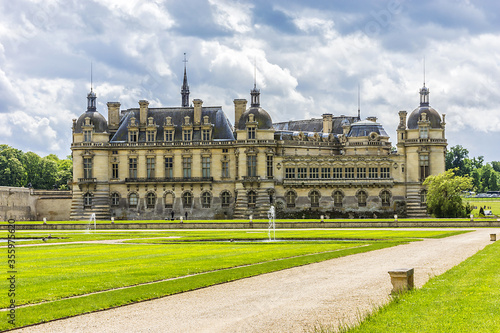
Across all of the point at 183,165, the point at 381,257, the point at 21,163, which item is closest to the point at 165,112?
the point at 183,165

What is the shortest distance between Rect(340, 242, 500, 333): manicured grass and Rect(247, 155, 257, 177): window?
237 feet

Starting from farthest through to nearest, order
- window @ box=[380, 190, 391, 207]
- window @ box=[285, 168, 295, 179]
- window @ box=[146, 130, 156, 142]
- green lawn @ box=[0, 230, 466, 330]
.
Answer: window @ box=[146, 130, 156, 142] < window @ box=[285, 168, 295, 179] < window @ box=[380, 190, 391, 207] < green lawn @ box=[0, 230, 466, 330]

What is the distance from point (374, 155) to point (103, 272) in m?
75.2

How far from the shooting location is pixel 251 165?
95.9 metres

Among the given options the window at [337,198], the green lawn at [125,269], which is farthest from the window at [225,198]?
the green lawn at [125,269]

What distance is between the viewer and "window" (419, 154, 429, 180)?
96688 millimetres

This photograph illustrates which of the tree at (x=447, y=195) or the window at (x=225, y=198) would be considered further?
the window at (x=225, y=198)

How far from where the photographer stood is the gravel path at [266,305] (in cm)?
1712

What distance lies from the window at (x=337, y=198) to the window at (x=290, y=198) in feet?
17.6

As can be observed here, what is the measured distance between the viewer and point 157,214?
98125 mm

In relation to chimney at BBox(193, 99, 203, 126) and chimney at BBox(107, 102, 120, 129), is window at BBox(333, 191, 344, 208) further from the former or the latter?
chimney at BBox(107, 102, 120, 129)

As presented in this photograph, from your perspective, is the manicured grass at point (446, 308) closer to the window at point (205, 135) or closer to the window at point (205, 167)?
the window at point (205, 167)

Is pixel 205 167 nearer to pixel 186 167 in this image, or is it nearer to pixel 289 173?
pixel 186 167

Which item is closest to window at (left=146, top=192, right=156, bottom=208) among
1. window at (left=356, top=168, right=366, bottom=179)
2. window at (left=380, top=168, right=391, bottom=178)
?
window at (left=356, top=168, right=366, bottom=179)
